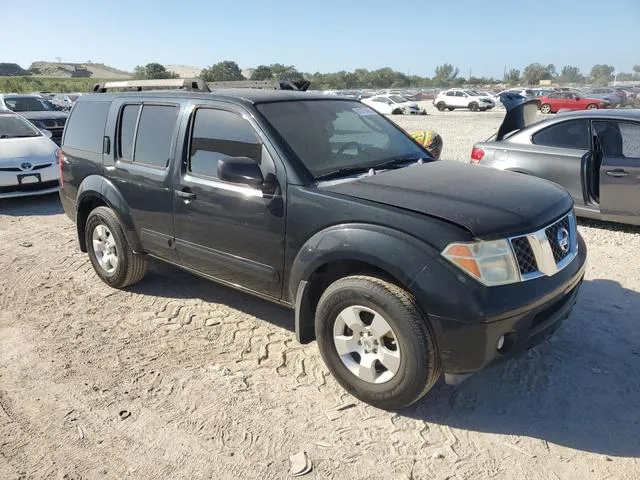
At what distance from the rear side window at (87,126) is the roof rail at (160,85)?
0.31 metres

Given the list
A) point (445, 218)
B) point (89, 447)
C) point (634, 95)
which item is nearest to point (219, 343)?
point (89, 447)

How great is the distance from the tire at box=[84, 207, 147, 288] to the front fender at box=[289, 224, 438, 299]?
2.11 m

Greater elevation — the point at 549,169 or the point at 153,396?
the point at 549,169

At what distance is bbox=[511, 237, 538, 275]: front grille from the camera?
109 inches

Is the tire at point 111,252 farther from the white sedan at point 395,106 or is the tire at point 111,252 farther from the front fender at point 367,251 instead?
the white sedan at point 395,106

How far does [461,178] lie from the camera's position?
3400 mm

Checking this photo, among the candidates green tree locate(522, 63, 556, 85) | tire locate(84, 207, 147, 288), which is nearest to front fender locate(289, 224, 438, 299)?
tire locate(84, 207, 147, 288)

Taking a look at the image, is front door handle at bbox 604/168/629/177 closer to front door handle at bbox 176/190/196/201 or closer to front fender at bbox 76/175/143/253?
front door handle at bbox 176/190/196/201

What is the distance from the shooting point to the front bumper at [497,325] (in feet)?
8.59

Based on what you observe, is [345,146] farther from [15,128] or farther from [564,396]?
[15,128]

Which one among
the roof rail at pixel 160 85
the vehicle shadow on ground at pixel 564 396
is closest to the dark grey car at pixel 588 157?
the vehicle shadow on ground at pixel 564 396

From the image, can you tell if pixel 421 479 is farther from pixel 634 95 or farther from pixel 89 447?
pixel 634 95

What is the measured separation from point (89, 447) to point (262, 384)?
106 centimetres

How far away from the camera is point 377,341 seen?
2988 millimetres
